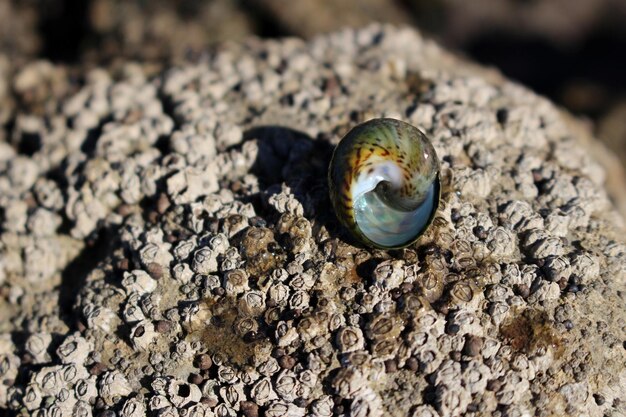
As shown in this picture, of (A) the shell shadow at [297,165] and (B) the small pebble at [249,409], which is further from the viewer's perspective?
(A) the shell shadow at [297,165]

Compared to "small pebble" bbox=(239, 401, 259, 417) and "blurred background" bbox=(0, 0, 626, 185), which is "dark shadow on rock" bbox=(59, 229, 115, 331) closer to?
"small pebble" bbox=(239, 401, 259, 417)

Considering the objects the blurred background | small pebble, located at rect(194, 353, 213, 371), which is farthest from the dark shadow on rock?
the blurred background

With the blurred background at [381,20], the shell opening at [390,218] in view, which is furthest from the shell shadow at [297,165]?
the blurred background at [381,20]

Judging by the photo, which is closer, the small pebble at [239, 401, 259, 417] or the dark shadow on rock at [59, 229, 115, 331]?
the small pebble at [239, 401, 259, 417]

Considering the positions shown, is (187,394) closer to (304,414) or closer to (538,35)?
(304,414)

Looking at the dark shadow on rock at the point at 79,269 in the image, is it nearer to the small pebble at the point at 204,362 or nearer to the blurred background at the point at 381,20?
the small pebble at the point at 204,362

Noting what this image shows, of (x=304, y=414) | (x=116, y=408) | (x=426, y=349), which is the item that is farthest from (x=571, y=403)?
(x=116, y=408)

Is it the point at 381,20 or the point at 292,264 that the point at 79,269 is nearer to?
the point at 292,264
